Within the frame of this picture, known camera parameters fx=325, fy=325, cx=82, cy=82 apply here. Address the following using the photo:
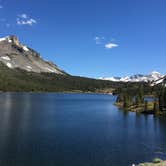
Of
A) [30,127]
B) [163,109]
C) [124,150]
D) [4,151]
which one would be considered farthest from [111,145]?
[163,109]

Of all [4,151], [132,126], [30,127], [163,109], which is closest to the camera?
[4,151]

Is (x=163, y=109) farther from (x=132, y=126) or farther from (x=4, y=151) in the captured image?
(x=4, y=151)

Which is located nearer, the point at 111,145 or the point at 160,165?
the point at 160,165

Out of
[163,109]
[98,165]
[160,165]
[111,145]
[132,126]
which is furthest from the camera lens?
[163,109]

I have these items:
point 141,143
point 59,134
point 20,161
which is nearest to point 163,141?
point 141,143

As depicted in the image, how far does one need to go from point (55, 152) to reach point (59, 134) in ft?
85.0

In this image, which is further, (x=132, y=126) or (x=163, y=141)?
(x=132, y=126)

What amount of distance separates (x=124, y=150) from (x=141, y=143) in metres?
11.6

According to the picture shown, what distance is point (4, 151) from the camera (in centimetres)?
7150

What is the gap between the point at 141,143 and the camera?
86.9 meters

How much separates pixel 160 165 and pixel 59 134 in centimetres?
4813

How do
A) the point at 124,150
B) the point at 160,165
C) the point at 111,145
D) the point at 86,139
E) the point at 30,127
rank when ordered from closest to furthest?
the point at 160,165
the point at 124,150
the point at 111,145
the point at 86,139
the point at 30,127

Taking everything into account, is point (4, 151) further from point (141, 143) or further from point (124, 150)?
point (141, 143)

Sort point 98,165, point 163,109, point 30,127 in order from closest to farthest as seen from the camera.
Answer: point 98,165
point 30,127
point 163,109
